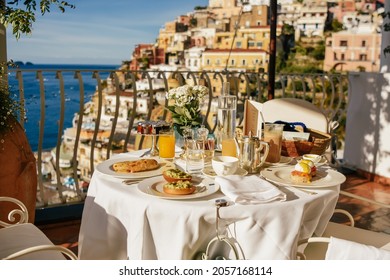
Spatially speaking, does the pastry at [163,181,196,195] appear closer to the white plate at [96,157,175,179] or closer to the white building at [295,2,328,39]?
the white plate at [96,157,175,179]

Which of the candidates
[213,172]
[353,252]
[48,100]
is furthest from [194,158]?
[48,100]

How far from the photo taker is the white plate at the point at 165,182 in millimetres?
1399

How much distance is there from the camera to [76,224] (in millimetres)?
3045

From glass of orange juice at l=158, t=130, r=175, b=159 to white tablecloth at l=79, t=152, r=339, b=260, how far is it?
1.37 feet

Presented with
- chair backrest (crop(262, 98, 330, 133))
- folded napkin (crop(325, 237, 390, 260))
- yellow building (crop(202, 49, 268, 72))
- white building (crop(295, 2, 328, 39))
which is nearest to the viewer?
folded napkin (crop(325, 237, 390, 260))

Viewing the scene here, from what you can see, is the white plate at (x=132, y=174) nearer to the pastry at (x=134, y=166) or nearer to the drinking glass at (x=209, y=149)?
the pastry at (x=134, y=166)

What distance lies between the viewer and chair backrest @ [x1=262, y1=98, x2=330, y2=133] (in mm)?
2566

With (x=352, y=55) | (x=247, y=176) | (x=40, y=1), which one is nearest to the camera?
(x=247, y=176)

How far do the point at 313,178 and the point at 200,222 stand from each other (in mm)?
570

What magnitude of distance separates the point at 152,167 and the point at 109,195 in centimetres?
27

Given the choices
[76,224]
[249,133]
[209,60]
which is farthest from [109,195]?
[209,60]

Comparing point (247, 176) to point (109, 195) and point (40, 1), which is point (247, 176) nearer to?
point (109, 195)

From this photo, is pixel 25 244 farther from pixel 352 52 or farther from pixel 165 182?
pixel 352 52

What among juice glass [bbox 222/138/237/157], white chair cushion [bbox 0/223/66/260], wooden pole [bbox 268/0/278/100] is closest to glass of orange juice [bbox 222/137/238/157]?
juice glass [bbox 222/138/237/157]
